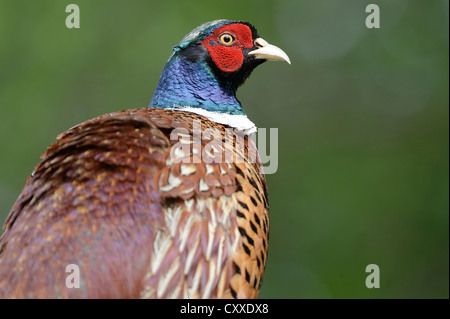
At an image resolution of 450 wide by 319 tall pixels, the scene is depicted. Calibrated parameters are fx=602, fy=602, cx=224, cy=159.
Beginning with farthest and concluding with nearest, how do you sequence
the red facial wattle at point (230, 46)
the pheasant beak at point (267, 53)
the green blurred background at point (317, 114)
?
the green blurred background at point (317, 114) → the pheasant beak at point (267, 53) → the red facial wattle at point (230, 46)

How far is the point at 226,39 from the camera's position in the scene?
16.0 feet

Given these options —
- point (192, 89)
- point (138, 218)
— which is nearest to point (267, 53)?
point (192, 89)

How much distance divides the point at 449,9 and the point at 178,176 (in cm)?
796

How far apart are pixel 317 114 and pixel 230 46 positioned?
5188 millimetres

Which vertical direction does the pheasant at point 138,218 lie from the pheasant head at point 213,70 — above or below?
below

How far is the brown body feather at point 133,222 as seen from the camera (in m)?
2.93

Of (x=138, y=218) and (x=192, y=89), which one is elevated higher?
(x=192, y=89)

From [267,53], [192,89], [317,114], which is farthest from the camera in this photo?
[317,114]

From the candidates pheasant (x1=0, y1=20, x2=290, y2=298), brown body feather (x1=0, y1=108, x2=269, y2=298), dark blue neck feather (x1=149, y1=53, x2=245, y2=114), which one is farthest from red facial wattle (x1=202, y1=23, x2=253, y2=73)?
A: brown body feather (x1=0, y1=108, x2=269, y2=298)

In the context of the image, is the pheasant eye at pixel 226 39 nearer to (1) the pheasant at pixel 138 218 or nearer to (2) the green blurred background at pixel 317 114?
(1) the pheasant at pixel 138 218

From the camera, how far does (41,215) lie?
311 centimetres

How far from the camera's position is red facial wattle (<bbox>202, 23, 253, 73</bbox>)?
478cm

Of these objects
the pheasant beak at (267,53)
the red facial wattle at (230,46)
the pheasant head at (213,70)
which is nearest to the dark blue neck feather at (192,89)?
the pheasant head at (213,70)

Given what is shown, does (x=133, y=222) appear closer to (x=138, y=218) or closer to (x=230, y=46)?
(x=138, y=218)
